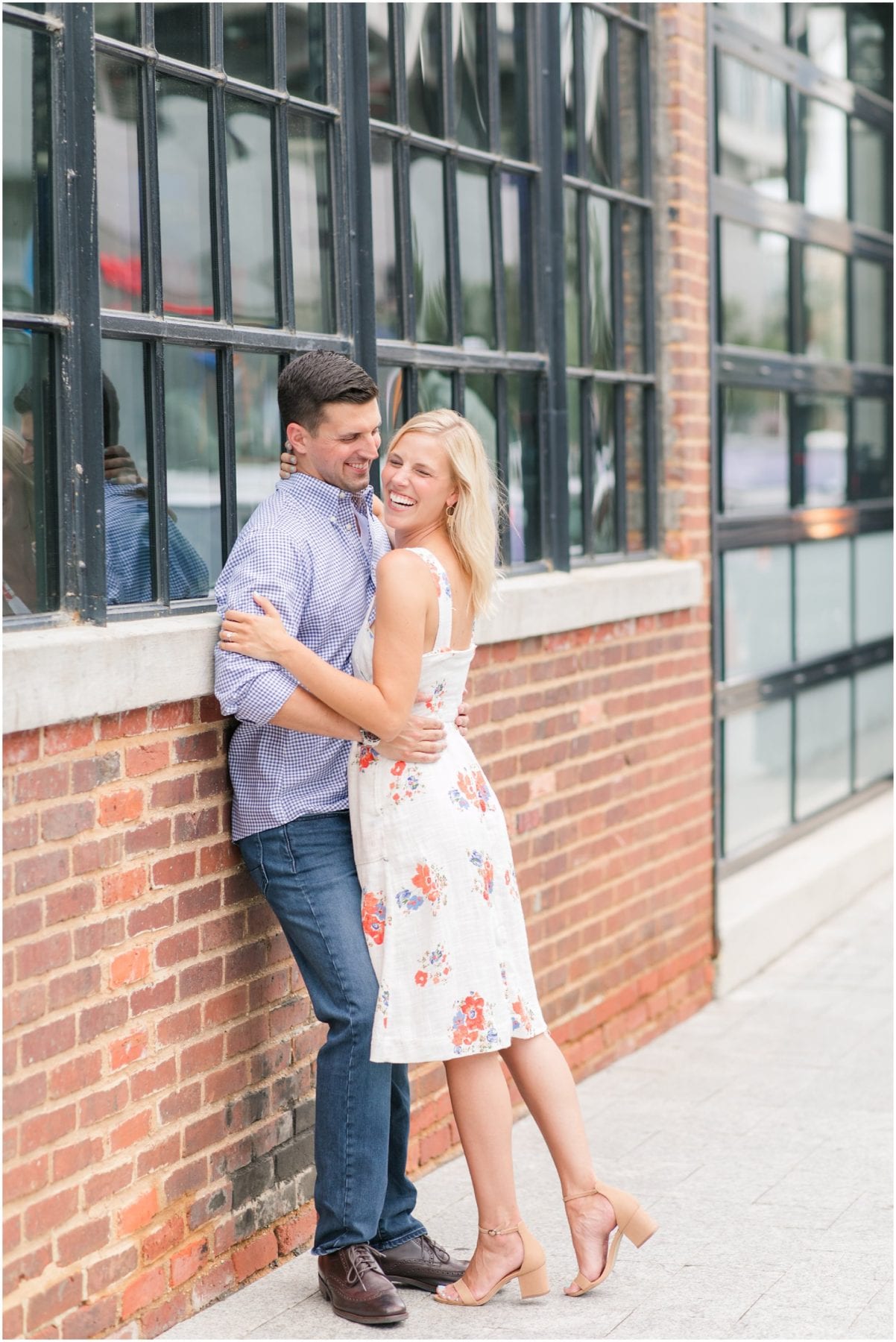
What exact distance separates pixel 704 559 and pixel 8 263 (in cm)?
416

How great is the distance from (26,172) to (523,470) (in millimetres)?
2659

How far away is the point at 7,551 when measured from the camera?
3.48 meters

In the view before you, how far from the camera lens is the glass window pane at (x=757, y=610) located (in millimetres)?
7980

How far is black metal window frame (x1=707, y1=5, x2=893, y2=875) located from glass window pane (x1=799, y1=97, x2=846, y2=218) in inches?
2.9

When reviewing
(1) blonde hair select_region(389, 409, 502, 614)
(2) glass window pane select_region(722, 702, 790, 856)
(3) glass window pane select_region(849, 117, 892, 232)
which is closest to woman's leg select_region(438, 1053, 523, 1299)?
(1) blonde hair select_region(389, 409, 502, 614)

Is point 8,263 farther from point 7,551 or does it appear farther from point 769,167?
point 769,167

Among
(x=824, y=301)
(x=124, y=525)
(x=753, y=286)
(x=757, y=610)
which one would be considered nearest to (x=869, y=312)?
(x=824, y=301)

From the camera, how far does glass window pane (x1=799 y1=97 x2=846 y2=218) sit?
8891mm

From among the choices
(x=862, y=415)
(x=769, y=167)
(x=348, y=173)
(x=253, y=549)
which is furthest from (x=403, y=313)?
(x=862, y=415)

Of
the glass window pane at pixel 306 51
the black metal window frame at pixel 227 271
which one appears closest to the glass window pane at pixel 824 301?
the black metal window frame at pixel 227 271

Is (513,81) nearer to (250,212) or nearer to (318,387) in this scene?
(250,212)

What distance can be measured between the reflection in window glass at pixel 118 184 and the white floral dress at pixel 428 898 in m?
0.86

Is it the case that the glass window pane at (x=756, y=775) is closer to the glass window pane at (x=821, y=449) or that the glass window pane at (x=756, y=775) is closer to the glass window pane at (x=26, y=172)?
the glass window pane at (x=821, y=449)

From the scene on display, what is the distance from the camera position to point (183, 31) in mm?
4039
